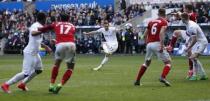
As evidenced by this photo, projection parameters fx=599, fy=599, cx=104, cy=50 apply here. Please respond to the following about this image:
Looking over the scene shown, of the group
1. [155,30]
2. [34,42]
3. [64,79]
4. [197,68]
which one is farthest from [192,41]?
[34,42]

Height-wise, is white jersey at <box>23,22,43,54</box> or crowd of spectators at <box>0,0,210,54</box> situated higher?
white jersey at <box>23,22,43,54</box>

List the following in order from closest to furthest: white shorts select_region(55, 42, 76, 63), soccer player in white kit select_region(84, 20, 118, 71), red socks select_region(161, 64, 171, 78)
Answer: white shorts select_region(55, 42, 76, 63)
red socks select_region(161, 64, 171, 78)
soccer player in white kit select_region(84, 20, 118, 71)

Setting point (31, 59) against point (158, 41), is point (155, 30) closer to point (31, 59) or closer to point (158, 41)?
point (158, 41)

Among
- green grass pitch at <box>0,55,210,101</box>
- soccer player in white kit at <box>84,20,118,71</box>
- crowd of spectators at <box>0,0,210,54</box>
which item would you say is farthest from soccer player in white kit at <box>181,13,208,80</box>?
crowd of spectators at <box>0,0,210,54</box>

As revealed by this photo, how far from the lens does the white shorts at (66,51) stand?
16.9 meters

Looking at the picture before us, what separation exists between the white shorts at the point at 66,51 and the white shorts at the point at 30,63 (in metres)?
0.65

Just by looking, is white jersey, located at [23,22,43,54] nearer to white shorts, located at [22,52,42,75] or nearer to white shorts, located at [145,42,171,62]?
white shorts, located at [22,52,42,75]

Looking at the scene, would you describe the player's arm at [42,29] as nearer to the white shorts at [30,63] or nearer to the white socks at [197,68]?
the white shorts at [30,63]

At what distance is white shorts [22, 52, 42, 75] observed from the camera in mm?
17078

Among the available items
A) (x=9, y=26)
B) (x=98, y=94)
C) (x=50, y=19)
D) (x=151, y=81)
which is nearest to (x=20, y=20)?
(x=9, y=26)

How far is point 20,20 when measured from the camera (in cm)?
5688

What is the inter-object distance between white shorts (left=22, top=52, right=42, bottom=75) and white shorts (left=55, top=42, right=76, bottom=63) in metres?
0.65

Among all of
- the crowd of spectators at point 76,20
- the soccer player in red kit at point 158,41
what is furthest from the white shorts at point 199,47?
the crowd of spectators at point 76,20

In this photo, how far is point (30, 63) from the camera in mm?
17109
